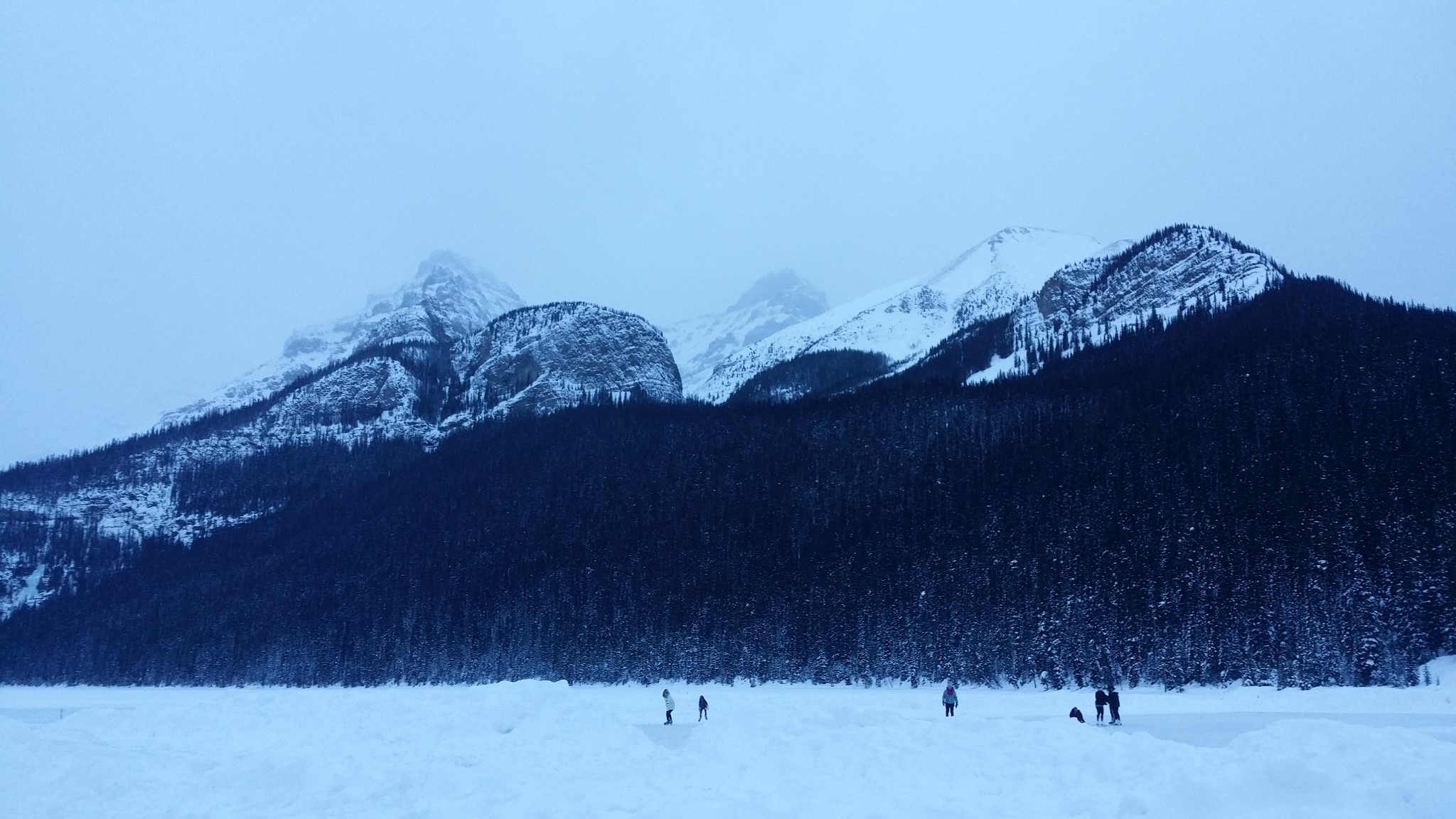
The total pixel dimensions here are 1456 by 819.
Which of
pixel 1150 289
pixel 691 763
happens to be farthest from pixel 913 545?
pixel 1150 289

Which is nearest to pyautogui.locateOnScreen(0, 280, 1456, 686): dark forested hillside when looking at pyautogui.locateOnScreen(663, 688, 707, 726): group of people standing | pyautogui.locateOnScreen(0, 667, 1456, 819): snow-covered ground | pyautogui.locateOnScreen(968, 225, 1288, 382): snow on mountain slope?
pyautogui.locateOnScreen(968, 225, 1288, 382): snow on mountain slope

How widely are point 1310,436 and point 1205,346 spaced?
32.4m

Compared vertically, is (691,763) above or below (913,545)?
below

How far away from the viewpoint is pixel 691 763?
77.8ft

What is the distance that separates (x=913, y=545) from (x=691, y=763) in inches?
2686

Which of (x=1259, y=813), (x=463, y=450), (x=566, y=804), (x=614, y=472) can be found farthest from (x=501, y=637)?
(x=1259, y=813)

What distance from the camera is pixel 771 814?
1877cm

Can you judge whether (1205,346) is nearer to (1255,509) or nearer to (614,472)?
(1255,509)

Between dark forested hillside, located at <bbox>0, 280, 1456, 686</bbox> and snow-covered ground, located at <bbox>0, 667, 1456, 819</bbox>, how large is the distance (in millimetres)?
29366

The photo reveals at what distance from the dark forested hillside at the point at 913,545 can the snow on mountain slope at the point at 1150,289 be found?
24.9 metres

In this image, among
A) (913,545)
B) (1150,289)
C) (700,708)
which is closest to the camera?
(700,708)

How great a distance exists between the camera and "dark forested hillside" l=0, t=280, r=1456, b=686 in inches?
2498

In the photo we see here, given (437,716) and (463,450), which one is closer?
(437,716)

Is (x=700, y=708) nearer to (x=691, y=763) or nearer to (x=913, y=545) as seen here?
(x=691, y=763)
